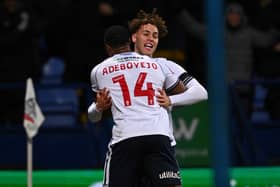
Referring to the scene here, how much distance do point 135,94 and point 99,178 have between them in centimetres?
328

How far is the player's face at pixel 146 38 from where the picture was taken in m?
9.27

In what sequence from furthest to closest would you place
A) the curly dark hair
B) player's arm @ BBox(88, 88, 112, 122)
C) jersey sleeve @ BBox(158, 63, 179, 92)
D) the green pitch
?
the green pitch < the curly dark hair < jersey sleeve @ BBox(158, 63, 179, 92) < player's arm @ BBox(88, 88, 112, 122)

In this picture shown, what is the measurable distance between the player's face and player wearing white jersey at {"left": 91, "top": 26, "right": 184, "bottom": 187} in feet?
0.45

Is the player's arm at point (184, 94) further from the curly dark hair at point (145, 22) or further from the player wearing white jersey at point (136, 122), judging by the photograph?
the curly dark hair at point (145, 22)

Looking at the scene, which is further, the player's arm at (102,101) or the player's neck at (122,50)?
the player's neck at (122,50)

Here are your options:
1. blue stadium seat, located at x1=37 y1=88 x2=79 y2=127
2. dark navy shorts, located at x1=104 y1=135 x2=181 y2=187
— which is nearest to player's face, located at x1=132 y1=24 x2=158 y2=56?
dark navy shorts, located at x1=104 y1=135 x2=181 y2=187

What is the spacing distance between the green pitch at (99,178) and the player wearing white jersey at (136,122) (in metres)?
2.94

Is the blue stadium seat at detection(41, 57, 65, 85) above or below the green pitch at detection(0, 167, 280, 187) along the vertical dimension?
above

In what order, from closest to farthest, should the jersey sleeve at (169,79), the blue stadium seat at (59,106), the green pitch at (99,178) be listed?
the jersey sleeve at (169,79) < the green pitch at (99,178) < the blue stadium seat at (59,106)

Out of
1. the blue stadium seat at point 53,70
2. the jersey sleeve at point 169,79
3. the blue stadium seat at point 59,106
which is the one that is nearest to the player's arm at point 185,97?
the jersey sleeve at point 169,79

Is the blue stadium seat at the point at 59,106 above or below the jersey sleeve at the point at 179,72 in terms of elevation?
below

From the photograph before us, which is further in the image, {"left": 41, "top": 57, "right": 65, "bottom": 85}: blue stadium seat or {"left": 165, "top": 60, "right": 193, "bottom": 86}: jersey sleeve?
{"left": 41, "top": 57, "right": 65, "bottom": 85}: blue stadium seat

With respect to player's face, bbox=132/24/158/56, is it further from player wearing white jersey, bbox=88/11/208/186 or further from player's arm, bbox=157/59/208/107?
player's arm, bbox=157/59/208/107

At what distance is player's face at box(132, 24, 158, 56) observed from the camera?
9.27 metres
